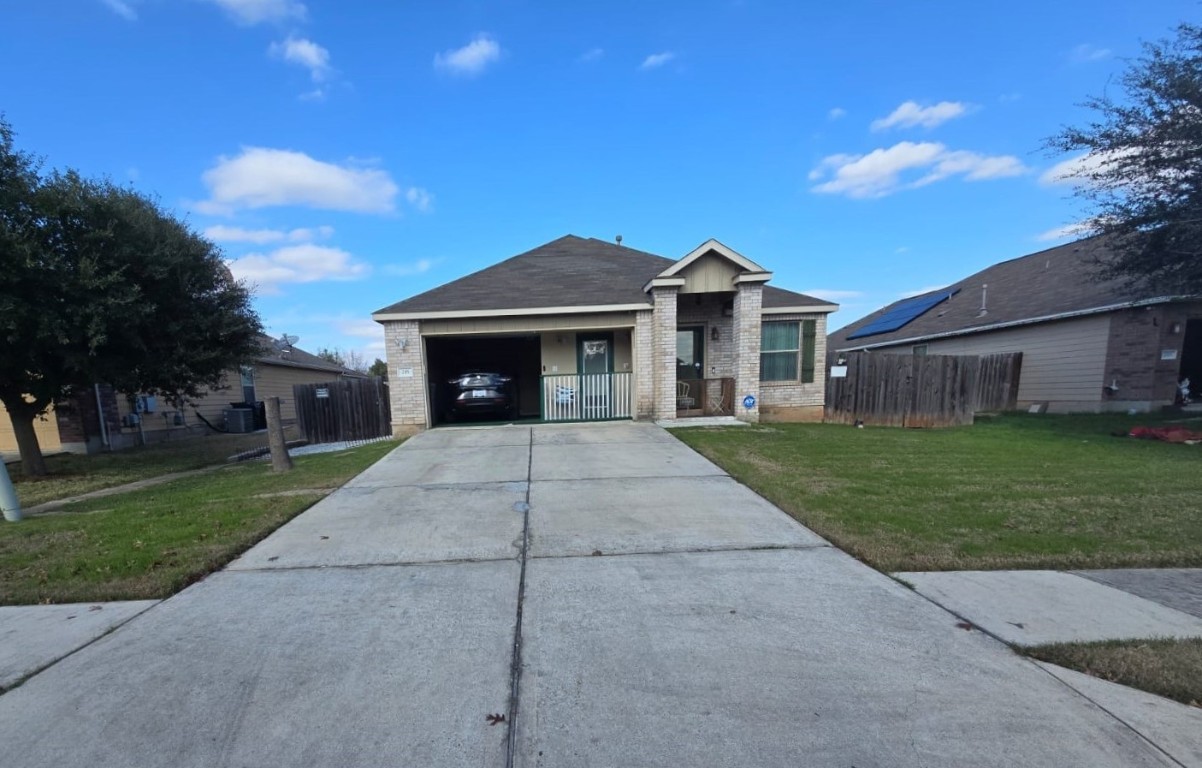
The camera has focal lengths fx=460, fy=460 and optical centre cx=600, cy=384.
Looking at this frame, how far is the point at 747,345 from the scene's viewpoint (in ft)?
35.3

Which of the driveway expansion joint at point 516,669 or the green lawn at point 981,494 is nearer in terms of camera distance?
the driveway expansion joint at point 516,669

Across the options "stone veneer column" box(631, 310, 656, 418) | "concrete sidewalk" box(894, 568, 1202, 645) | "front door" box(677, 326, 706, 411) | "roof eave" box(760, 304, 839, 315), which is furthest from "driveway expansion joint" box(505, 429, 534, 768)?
"roof eave" box(760, 304, 839, 315)

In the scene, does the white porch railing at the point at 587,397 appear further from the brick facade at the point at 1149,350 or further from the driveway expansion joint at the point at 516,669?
the brick facade at the point at 1149,350

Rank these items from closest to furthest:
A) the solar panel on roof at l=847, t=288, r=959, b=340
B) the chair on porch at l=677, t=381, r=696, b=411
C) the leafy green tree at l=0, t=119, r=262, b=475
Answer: the leafy green tree at l=0, t=119, r=262, b=475 < the chair on porch at l=677, t=381, r=696, b=411 < the solar panel on roof at l=847, t=288, r=959, b=340

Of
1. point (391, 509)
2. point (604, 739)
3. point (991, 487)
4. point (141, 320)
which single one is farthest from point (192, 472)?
point (991, 487)

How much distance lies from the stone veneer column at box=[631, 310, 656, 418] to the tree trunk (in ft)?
38.9

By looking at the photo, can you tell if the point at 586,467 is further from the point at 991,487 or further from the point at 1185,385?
the point at 1185,385

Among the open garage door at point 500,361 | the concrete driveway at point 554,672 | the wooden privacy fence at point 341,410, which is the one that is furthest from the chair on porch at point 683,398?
the wooden privacy fence at point 341,410

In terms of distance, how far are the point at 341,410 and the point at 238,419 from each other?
6.77m

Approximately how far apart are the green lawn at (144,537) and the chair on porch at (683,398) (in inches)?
291

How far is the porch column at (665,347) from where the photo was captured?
10531 millimetres

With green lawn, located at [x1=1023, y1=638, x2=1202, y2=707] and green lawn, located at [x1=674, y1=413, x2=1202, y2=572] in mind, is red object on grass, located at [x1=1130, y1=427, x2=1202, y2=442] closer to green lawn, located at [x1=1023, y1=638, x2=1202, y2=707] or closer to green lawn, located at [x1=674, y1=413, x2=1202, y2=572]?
green lawn, located at [x1=674, y1=413, x2=1202, y2=572]

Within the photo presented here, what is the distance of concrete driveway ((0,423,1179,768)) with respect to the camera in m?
1.85

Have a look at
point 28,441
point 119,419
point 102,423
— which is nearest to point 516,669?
point 28,441
